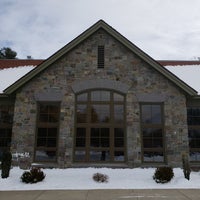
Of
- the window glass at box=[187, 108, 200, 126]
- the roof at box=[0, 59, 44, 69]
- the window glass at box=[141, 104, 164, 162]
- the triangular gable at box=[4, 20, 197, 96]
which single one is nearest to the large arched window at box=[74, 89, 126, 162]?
the window glass at box=[141, 104, 164, 162]

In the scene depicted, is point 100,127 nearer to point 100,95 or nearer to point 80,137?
point 80,137

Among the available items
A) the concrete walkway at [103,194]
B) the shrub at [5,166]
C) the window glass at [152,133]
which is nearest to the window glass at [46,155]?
the shrub at [5,166]

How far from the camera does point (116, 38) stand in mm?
14289

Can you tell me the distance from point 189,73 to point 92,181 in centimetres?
1060

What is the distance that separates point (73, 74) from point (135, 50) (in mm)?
3725

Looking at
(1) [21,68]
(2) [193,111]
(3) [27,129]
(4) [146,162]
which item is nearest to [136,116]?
(4) [146,162]

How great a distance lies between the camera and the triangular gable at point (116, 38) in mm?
13594

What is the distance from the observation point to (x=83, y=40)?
14438 millimetres

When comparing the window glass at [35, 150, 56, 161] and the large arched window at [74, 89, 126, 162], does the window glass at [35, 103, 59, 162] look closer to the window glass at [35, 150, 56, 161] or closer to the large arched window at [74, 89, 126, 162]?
the window glass at [35, 150, 56, 161]

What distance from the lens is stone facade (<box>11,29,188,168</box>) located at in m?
13.4

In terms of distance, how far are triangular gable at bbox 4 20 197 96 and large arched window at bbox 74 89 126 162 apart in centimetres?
247

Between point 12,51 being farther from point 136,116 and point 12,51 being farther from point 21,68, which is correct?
point 136,116

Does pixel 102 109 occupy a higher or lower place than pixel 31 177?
higher

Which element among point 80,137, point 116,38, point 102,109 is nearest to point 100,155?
point 80,137
